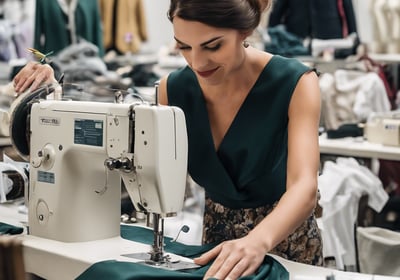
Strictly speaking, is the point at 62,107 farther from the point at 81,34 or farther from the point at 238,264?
the point at 81,34

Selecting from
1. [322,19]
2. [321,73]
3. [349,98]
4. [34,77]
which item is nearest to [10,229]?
[34,77]

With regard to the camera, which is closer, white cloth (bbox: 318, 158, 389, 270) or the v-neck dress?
the v-neck dress

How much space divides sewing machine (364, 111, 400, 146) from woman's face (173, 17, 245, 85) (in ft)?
6.53

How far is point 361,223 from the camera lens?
3639 millimetres

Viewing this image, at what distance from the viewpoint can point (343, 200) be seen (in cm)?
335

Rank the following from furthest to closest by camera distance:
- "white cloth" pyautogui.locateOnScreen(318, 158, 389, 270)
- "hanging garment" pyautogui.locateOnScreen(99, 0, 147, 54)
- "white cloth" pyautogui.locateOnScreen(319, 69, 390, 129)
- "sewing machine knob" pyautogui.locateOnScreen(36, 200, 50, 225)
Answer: "hanging garment" pyautogui.locateOnScreen(99, 0, 147, 54) < "white cloth" pyautogui.locateOnScreen(319, 69, 390, 129) < "white cloth" pyautogui.locateOnScreen(318, 158, 389, 270) < "sewing machine knob" pyautogui.locateOnScreen(36, 200, 50, 225)

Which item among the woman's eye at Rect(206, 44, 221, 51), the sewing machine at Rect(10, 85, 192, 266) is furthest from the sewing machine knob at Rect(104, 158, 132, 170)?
the woman's eye at Rect(206, 44, 221, 51)

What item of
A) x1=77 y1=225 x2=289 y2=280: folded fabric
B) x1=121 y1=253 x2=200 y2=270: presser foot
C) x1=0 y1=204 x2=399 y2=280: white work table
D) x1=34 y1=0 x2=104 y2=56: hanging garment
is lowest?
x1=0 y1=204 x2=399 y2=280: white work table

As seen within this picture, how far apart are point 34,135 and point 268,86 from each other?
57cm

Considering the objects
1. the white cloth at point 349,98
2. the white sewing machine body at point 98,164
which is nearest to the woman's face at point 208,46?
the white sewing machine body at point 98,164

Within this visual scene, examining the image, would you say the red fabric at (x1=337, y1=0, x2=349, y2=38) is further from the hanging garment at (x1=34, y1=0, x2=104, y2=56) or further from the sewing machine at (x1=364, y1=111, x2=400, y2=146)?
the sewing machine at (x1=364, y1=111, x2=400, y2=146)

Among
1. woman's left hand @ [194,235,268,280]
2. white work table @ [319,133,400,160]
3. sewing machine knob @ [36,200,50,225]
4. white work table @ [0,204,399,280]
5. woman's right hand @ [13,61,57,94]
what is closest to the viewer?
woman's left hand @ [194,235,268,280]

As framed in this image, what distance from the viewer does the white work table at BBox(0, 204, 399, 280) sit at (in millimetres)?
1625

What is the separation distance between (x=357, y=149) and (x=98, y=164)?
79.0 inches
